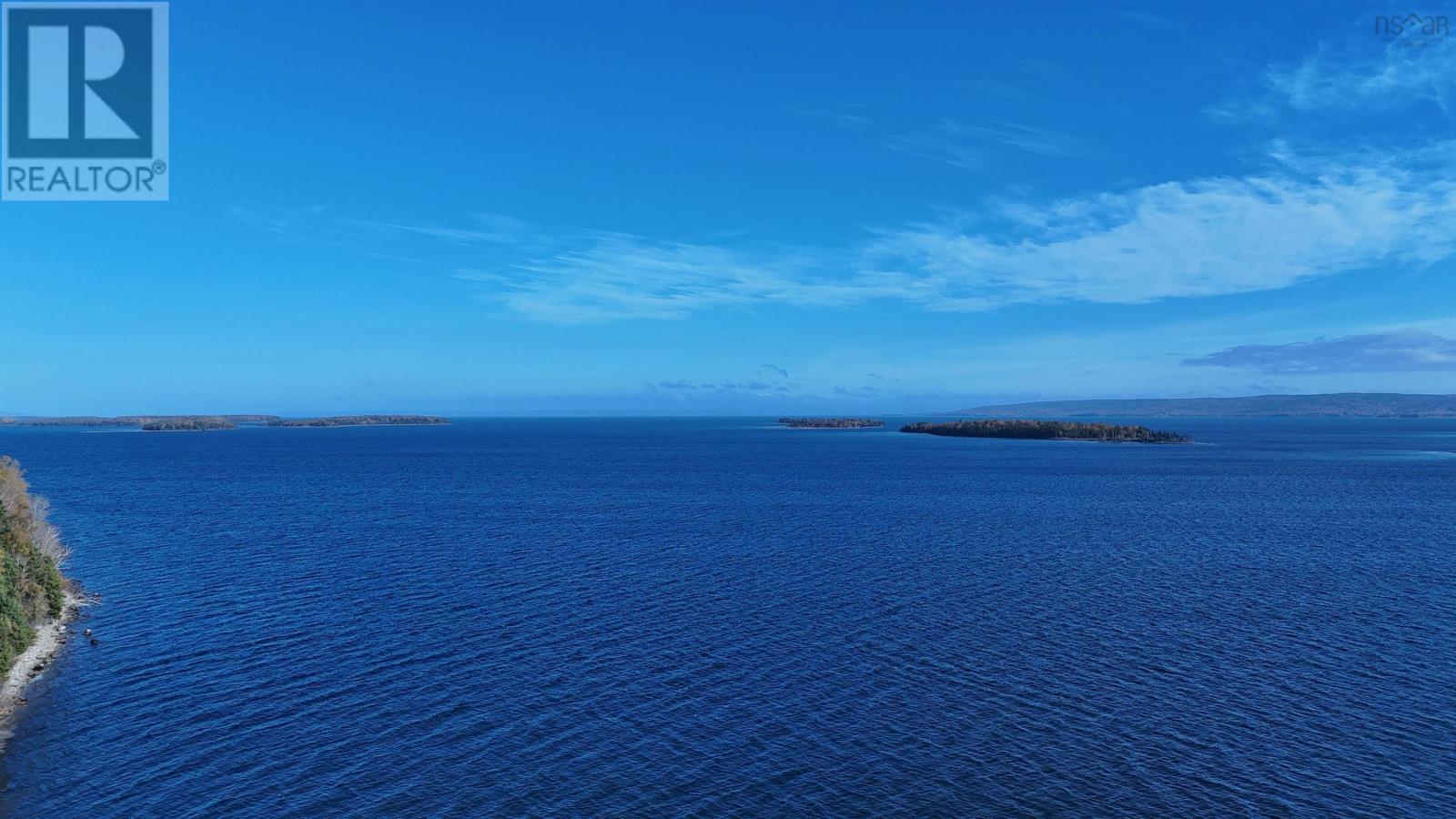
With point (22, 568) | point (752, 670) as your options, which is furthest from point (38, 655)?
point (752, 670)

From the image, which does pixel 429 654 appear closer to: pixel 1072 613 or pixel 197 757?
pixel 197 757

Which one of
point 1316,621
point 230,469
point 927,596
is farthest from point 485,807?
point 230,469

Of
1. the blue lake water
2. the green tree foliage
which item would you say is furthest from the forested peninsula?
the blue lake water

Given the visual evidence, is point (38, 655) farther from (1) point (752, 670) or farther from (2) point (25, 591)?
(1) point (752, 670)

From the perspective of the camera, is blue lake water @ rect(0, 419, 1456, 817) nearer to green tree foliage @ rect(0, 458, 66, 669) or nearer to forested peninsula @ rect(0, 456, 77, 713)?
forested peninsula @ rect(0, 456, 77, 713)

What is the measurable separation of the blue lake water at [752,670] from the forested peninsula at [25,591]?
4.59ft

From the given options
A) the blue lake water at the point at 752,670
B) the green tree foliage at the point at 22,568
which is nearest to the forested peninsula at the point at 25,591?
the green tree foliage at the point at 22,568

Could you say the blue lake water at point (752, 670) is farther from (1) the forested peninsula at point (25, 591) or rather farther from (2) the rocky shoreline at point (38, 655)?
(1) the forested peninsula at point (25, 591)

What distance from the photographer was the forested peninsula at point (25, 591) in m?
35.4

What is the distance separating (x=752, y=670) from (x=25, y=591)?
126ft

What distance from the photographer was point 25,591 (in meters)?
41.8

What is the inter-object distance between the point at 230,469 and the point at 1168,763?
155672 mm

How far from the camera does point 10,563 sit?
39406mm

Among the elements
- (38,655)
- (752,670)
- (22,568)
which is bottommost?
(752,670)
